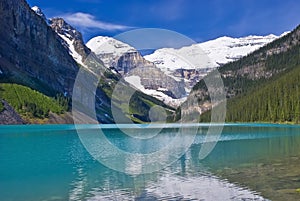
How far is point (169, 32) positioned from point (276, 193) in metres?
13.1

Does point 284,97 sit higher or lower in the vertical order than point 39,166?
higher

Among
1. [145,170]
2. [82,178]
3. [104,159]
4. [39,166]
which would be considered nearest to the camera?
[82,178]

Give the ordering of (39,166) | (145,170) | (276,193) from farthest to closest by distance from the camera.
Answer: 1. (39,166)
2. (145,170)
3. (276,193)

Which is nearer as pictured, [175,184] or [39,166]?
[175,184]

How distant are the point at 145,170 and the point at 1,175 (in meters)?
13.3

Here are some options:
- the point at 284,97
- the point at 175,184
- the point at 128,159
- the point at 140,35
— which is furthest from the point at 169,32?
the point at 284,97

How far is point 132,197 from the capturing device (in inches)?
1005

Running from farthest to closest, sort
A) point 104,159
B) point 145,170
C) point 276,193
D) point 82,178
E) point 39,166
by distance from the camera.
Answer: point 104,159 < point 39,166 < point 145,170 < point 82,178 < point 276,193

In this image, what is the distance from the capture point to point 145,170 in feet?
126

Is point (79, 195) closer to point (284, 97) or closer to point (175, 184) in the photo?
point (175, 184)

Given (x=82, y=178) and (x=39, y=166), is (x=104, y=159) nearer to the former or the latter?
(x=39, y=166)

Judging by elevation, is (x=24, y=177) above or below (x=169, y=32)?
below

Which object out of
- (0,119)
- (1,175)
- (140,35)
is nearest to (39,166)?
(1,175)

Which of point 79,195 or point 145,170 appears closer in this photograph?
point 79,195
